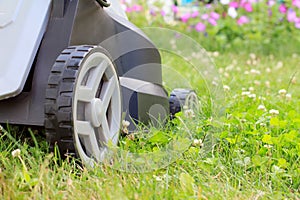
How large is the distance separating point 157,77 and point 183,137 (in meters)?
0.34

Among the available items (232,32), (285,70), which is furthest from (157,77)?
(232,32)

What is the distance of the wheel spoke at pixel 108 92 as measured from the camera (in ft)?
4.48

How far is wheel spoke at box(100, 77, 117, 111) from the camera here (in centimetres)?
137

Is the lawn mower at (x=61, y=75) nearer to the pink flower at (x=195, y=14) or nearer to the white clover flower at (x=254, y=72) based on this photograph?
the white clover flower at (x=254, y=72)

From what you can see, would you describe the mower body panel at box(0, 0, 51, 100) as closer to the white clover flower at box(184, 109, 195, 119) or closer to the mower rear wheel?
the mower rear wheel

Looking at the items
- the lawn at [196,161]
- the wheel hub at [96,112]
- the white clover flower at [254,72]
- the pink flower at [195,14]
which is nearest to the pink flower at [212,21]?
the pink flower at [195,14]

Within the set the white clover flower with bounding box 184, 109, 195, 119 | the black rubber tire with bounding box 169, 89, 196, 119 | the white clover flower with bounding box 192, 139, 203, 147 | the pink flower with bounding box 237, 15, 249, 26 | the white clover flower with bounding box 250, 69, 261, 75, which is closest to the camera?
the white clover flower with bounding box 192, 139, 203, 147

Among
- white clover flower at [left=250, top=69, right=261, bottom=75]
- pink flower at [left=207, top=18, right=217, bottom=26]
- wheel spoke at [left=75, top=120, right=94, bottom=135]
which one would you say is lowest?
white clover flower at [left=250, top=69, right=261, bottom=75]

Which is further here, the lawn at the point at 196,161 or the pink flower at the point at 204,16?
the pink flower at the point at 204,16

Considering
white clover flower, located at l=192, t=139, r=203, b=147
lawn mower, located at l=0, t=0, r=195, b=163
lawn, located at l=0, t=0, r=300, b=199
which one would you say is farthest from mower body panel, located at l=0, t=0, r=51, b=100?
white clover flower, located at l=192, t=139, r=203, b=147

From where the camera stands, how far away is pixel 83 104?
131 centimetres

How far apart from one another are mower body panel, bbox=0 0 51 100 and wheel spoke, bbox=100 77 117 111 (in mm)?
195

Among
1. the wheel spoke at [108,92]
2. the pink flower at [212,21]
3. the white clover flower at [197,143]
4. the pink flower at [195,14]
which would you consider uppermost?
the pink flower at [195,14]

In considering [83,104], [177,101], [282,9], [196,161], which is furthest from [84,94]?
[282,9]
